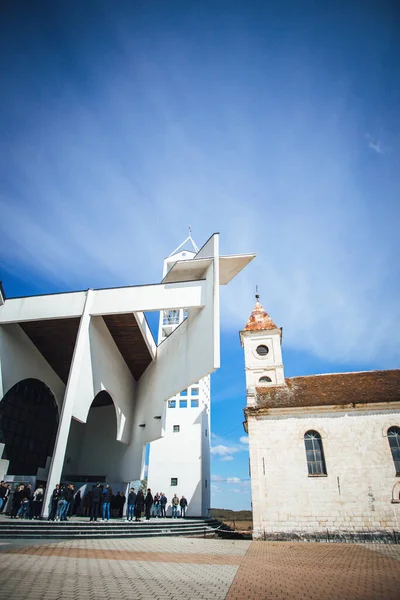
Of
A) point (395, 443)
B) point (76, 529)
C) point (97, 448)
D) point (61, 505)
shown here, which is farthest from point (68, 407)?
point (395, 443)

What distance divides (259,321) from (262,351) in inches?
106

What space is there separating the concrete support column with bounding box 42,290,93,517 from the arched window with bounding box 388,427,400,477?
49.6ft

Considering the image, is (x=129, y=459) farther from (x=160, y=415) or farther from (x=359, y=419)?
(x=359, y=419)

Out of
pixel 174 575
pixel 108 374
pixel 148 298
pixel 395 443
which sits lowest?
pixel 174 575

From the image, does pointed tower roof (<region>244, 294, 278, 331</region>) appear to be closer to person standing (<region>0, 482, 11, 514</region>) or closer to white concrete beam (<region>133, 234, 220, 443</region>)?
white concrete beam (<region>133, 234, 220, 443</region>)

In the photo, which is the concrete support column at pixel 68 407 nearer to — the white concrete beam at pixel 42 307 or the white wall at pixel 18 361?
the white concrete beam at pixel 42 307

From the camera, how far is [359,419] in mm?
15719

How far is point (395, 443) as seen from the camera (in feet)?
49.9

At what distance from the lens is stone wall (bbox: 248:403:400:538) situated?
46.0 feet

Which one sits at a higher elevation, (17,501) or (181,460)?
(181,460)

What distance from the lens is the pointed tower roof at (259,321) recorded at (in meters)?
24.6

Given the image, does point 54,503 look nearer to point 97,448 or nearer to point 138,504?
point 138,504

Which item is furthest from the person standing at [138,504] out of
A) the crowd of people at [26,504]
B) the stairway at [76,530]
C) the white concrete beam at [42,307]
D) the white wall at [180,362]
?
the white concrete beam at [42,307]

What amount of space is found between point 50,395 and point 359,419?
63.9 feet
